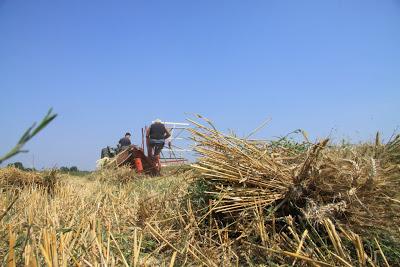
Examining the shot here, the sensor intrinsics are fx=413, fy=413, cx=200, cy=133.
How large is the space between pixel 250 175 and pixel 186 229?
59cm

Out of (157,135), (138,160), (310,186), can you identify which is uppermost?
(157,135)

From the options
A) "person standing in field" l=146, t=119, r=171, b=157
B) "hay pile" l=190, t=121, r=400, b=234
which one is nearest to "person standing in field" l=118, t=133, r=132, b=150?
"person standing in field" l=146, t=119, r=171, b=157

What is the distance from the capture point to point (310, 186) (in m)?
2.80

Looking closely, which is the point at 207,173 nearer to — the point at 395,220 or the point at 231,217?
the point at 231,217

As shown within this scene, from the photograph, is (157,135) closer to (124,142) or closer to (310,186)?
(124,142)

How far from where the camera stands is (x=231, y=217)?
9.78 ft

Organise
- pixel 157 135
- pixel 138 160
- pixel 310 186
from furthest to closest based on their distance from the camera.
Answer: pixel 157 135
pixel 138 160
pixel 310 186

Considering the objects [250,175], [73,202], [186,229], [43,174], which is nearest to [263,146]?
[250,175]

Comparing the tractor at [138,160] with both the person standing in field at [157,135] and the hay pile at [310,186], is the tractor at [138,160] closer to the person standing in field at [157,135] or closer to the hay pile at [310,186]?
the person standing in field at [157,135]

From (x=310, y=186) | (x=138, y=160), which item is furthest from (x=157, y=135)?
(x=310, y=186)

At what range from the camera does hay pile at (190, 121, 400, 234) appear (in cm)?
263

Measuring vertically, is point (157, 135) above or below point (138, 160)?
above

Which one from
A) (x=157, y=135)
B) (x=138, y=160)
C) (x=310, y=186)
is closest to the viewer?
(x=310, y=186)

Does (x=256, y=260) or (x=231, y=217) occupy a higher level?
(x=231, y=217)
